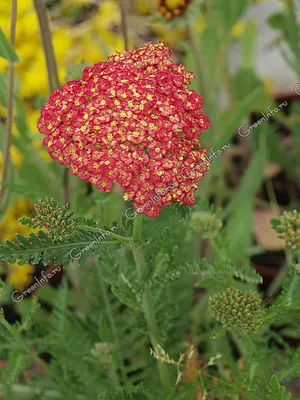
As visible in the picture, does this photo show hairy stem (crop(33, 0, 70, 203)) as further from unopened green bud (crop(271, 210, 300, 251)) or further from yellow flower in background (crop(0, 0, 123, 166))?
unopened green bud (crop(271, 210, 300, 251))

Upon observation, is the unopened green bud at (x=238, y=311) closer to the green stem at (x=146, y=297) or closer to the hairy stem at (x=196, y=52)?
the green stem at (x=146, y=297)

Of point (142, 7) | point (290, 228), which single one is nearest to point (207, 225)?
point (290, 228)

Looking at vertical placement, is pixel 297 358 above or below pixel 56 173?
below

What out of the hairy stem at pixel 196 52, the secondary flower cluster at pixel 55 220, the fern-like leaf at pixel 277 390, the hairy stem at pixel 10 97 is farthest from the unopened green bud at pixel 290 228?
the hairy stem at pixel 196 52

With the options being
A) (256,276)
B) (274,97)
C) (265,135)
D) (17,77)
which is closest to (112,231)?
(256,276)

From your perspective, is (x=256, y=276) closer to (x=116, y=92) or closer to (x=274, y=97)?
(x=116, y=92)

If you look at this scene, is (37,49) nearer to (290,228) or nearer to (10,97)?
(10,97)
